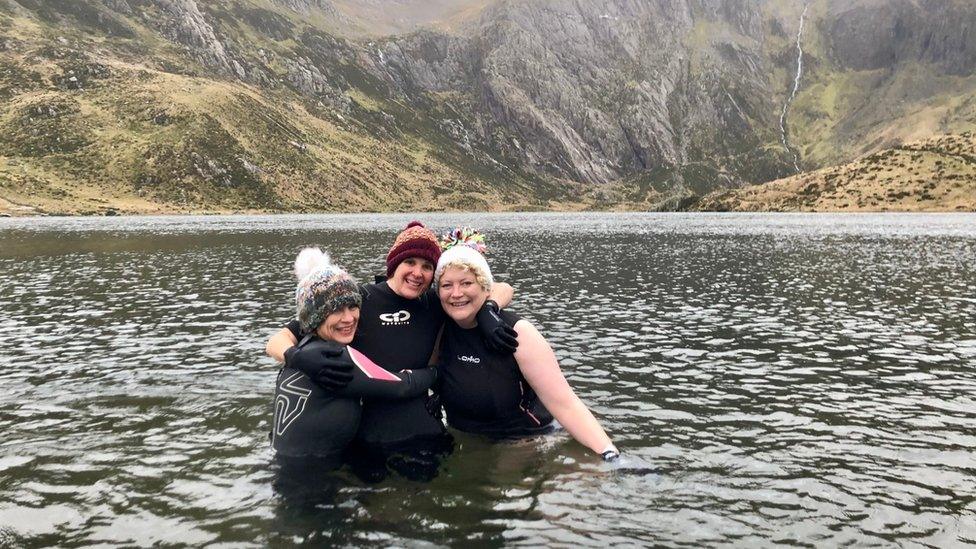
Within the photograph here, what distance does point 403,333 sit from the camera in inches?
442

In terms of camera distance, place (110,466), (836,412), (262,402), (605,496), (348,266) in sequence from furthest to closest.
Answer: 1. (348,266)
2. (262,402)
3. (836,412)
4. (110,466)
5. (605,496)

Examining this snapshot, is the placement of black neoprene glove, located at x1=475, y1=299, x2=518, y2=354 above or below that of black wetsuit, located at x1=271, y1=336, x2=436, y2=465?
above

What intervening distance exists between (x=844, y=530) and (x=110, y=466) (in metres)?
14.1

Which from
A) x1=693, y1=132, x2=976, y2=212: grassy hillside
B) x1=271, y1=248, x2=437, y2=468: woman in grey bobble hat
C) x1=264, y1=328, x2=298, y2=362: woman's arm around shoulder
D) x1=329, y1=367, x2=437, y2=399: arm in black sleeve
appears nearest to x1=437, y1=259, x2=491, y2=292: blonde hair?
x1=271, y1=248, x2=437, y2=468: woman in grey bobble hat

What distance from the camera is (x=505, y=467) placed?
12.0m

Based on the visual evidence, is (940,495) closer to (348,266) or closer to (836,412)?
(836,412)

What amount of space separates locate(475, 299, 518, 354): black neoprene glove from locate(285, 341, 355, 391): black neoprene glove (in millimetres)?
2422

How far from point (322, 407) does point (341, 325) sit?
1601 mm

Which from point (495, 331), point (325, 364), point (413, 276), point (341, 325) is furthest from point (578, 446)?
point (325, 364)

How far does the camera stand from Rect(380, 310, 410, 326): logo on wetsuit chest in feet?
36.4

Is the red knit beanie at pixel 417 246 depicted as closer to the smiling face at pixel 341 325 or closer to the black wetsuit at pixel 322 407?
the smiling face at pixel 341 325

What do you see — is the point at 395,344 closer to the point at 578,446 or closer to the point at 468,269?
the point at 468,269

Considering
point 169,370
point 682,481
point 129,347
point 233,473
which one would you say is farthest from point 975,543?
point 129,347

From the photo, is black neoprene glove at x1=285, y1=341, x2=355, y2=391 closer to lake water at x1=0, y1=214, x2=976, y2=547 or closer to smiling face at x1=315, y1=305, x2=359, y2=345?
smiling face at x1=315, y1=305, x2=359, y2=345
